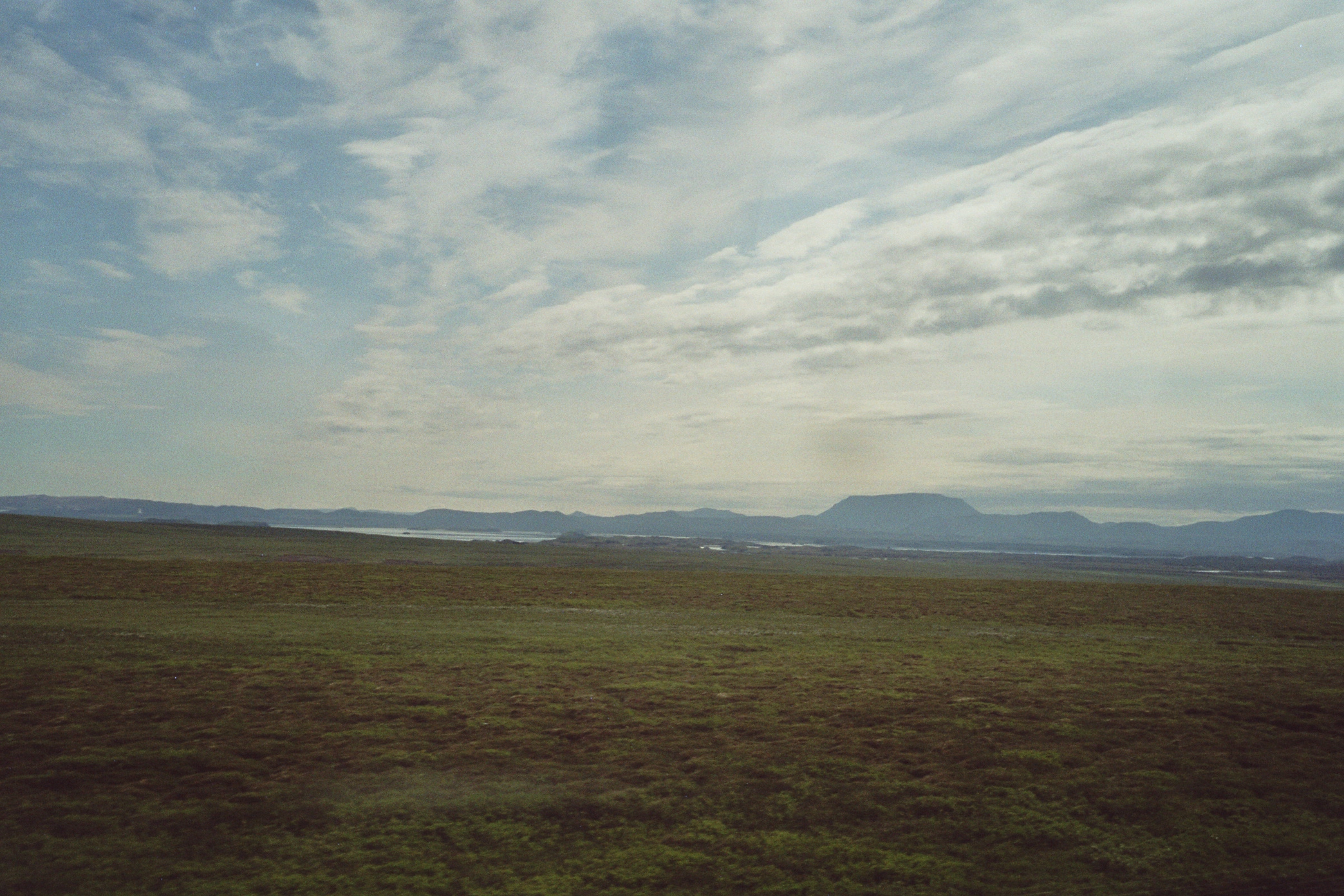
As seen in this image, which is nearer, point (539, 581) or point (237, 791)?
point (237, 791)

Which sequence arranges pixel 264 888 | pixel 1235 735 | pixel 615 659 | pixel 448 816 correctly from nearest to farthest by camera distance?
1. pixel 264 888
2. pixel 448 816
3. pixel 1235 735
4. pixel 615 659

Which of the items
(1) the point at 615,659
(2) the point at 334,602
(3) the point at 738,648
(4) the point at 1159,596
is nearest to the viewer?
(1) the point at 615,659

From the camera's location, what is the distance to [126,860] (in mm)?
11906

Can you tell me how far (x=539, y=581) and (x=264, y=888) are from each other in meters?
51.9

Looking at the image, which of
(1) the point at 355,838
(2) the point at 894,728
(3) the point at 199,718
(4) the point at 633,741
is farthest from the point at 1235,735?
(3) the point at 199,718

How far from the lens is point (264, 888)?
11.3 metres

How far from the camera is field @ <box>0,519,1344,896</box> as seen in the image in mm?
12273

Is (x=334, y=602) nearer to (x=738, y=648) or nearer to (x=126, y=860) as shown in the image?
(x=738, y=648)

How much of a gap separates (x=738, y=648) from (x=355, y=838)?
→ 20.4 m

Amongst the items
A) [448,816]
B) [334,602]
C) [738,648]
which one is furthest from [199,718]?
[334,602]

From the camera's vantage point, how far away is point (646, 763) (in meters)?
16.5

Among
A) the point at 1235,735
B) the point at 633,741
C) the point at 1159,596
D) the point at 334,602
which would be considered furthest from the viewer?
the point at 1159,596

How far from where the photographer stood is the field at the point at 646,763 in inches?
483

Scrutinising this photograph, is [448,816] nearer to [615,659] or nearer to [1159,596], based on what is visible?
[615,659]
